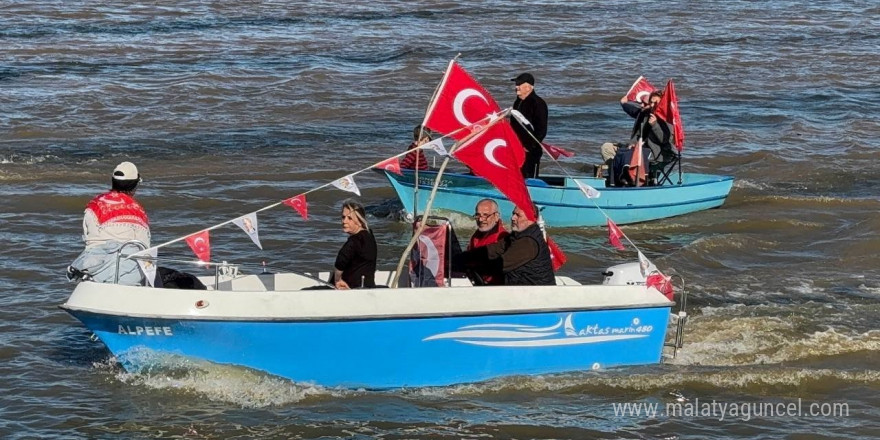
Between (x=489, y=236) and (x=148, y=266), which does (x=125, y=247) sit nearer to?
(x=148, y=266)

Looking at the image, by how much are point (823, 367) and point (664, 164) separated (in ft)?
19.4

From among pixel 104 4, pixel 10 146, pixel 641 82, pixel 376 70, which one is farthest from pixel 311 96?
pixel 104 4

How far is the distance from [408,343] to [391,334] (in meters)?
0.18

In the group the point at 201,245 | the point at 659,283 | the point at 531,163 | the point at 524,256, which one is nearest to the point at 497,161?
the point at 524,256

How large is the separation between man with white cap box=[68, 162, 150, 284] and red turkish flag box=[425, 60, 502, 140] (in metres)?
2.60

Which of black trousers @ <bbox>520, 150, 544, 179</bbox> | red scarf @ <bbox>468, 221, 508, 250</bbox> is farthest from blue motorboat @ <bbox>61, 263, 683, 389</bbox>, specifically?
black trousers @ <bbox>520, 150, 544, 179</bbox>

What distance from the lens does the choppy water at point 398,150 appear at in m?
10.4

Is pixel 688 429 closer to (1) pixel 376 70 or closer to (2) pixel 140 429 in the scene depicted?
(2) pixel 140 429

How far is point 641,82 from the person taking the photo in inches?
701

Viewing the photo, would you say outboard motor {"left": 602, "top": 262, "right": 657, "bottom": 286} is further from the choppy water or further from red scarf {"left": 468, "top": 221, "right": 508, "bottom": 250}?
red scarf {"left": 468, "top": 221, "right": 508, "bottom": 250}

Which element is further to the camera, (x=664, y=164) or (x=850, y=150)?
(x=850, y=150)

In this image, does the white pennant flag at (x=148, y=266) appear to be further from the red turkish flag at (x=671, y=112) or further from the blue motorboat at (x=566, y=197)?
the red turkish flag at (x=671, y=112)

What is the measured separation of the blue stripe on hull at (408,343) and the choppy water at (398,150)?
6.1 inches

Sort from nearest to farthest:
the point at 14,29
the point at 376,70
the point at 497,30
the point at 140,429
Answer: the point at 140,429, the point at 376,70, the point at 14,29, the point at 497,30
